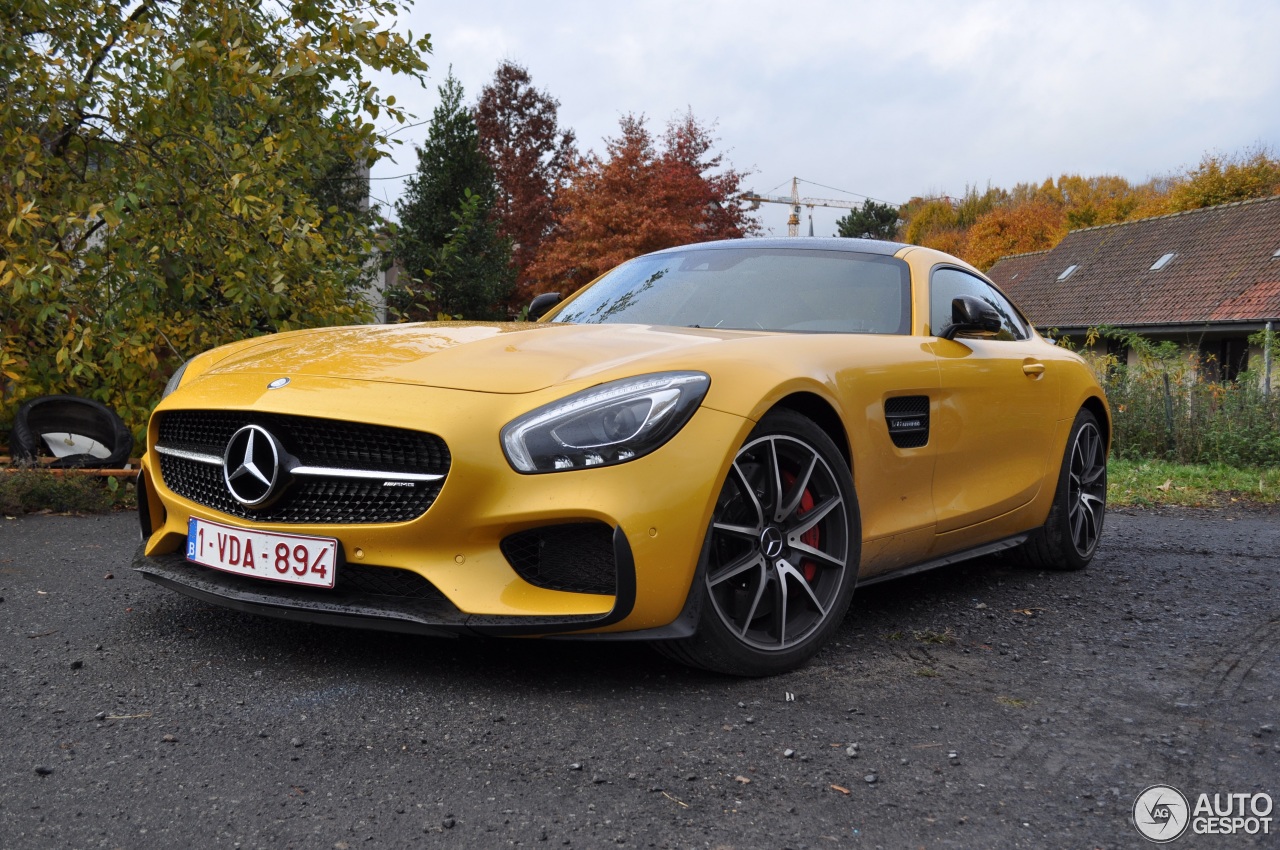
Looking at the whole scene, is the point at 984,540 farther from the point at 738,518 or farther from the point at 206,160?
the point at 206,160

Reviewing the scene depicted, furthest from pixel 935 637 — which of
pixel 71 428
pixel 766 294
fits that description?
pixel 71 428

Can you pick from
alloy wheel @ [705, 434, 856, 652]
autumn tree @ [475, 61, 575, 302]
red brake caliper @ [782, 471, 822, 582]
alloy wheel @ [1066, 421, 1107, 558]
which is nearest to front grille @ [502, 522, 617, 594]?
alloy wheel @ [705, 434, 856, 652]

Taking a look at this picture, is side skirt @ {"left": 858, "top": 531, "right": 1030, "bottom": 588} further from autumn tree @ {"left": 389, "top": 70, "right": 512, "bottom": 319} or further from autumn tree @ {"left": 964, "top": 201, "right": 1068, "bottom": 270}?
autumn tree @ {"left": 964, "top": 201, "right": 1068, "bottom": 270}

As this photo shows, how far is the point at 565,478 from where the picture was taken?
9.20 feet

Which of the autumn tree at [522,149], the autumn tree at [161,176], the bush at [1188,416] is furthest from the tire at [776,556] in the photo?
the autumn tree at [522,149]

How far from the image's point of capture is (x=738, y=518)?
10.2 ft

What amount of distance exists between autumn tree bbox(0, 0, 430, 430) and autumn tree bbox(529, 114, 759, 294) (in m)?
21.4

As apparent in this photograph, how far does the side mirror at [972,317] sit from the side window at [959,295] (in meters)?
0.03

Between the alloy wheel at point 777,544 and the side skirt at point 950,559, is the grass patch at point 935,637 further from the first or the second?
the alloy wheel at point 777,544

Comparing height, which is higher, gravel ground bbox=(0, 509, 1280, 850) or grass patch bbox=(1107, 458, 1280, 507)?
gravel ground bbox=(0, 509, 1280, 850)

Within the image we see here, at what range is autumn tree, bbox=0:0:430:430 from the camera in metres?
6.50

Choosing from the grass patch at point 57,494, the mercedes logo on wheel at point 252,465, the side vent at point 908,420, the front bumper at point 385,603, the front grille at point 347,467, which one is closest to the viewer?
the front bumper at point 385,603

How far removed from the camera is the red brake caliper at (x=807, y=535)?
3262mm

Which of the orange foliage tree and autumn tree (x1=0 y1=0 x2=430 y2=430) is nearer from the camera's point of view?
autumn tree (x1=0 y1=0 x2=430 y2=430)
